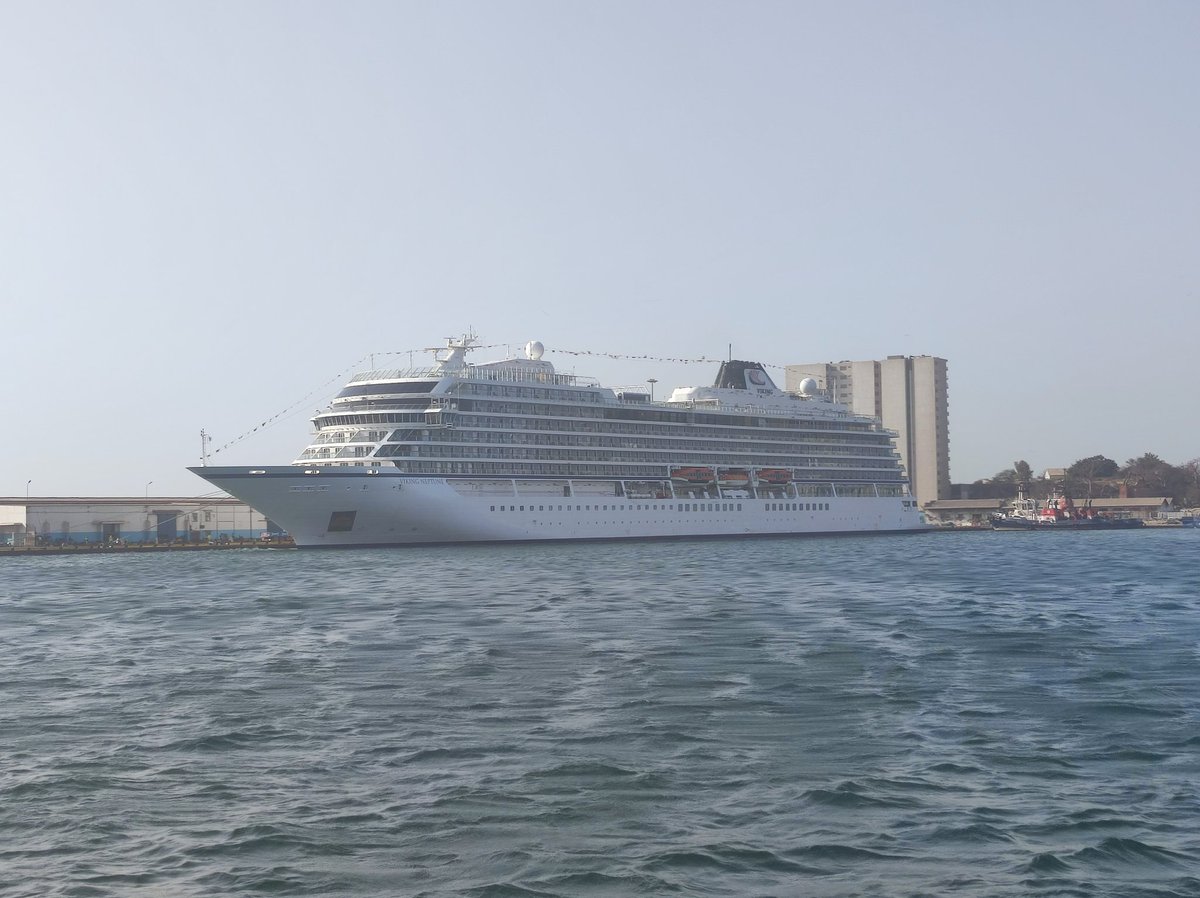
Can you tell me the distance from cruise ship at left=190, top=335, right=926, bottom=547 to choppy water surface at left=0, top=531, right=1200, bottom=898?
148 feet

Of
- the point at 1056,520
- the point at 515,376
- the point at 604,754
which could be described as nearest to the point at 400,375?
the point at 515,376

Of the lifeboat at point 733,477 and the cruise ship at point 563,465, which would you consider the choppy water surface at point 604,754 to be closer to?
the cruise ship at point 563,465

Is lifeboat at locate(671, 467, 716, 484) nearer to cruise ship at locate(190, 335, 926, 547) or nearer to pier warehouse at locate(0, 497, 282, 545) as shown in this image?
cruise ship at locate(190, 335, 926, 547)

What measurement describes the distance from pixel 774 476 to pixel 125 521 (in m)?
61.2

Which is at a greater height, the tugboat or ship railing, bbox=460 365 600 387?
ship railing, bbox=460 365 600 387

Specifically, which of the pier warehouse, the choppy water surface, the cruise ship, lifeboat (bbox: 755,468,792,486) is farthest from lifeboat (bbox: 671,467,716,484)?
the choppy water surface

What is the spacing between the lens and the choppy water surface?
11.7 m

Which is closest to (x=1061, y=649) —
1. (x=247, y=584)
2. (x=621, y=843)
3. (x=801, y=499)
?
(x=621, y=843)

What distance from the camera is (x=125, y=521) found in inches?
4560

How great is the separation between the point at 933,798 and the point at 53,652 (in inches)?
849

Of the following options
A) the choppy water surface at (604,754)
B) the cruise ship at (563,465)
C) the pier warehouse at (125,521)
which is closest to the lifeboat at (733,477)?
the cruise ship at (563,465)

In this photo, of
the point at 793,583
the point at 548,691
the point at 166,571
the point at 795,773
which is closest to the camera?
the point at 795,773

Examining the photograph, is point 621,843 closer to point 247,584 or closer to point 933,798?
point 933,798

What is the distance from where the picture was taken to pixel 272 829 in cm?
1282
